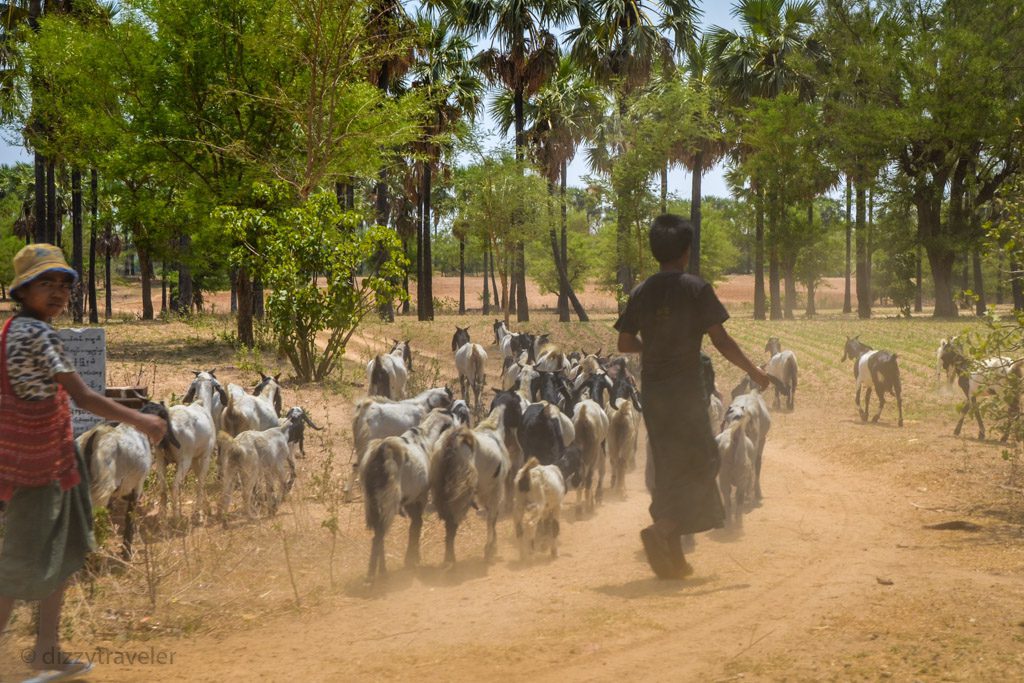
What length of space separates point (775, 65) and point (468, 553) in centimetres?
3963

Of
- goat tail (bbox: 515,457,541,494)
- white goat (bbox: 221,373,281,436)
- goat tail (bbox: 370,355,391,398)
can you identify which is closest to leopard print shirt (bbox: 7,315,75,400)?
goat tail (bbox: 515,457,541,494)

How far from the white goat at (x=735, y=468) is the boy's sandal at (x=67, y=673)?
5.41 m

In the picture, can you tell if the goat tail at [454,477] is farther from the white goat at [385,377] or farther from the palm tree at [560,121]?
the palm tree at [560,121]

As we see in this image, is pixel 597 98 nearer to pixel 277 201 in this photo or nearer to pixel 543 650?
pixel 277 201

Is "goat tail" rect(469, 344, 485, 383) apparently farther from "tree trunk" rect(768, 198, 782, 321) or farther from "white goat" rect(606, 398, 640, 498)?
"tree trunk" rect(768, 198, 782, 321)

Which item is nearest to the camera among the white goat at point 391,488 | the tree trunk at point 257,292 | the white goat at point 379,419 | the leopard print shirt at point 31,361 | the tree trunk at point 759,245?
the leopard print shirt at point 31,361

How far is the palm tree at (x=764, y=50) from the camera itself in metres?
42.2

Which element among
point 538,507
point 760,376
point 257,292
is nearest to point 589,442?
point 538,507

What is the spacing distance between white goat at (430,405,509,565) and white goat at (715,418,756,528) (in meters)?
2.12

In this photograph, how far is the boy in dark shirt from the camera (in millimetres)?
6164

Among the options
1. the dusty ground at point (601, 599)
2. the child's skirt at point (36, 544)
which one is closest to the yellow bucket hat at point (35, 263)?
the child's skirt at point (36, 544)

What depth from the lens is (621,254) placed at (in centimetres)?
3625

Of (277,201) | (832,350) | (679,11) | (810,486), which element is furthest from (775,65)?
(810,486)

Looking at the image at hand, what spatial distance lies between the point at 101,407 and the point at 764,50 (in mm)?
42912
